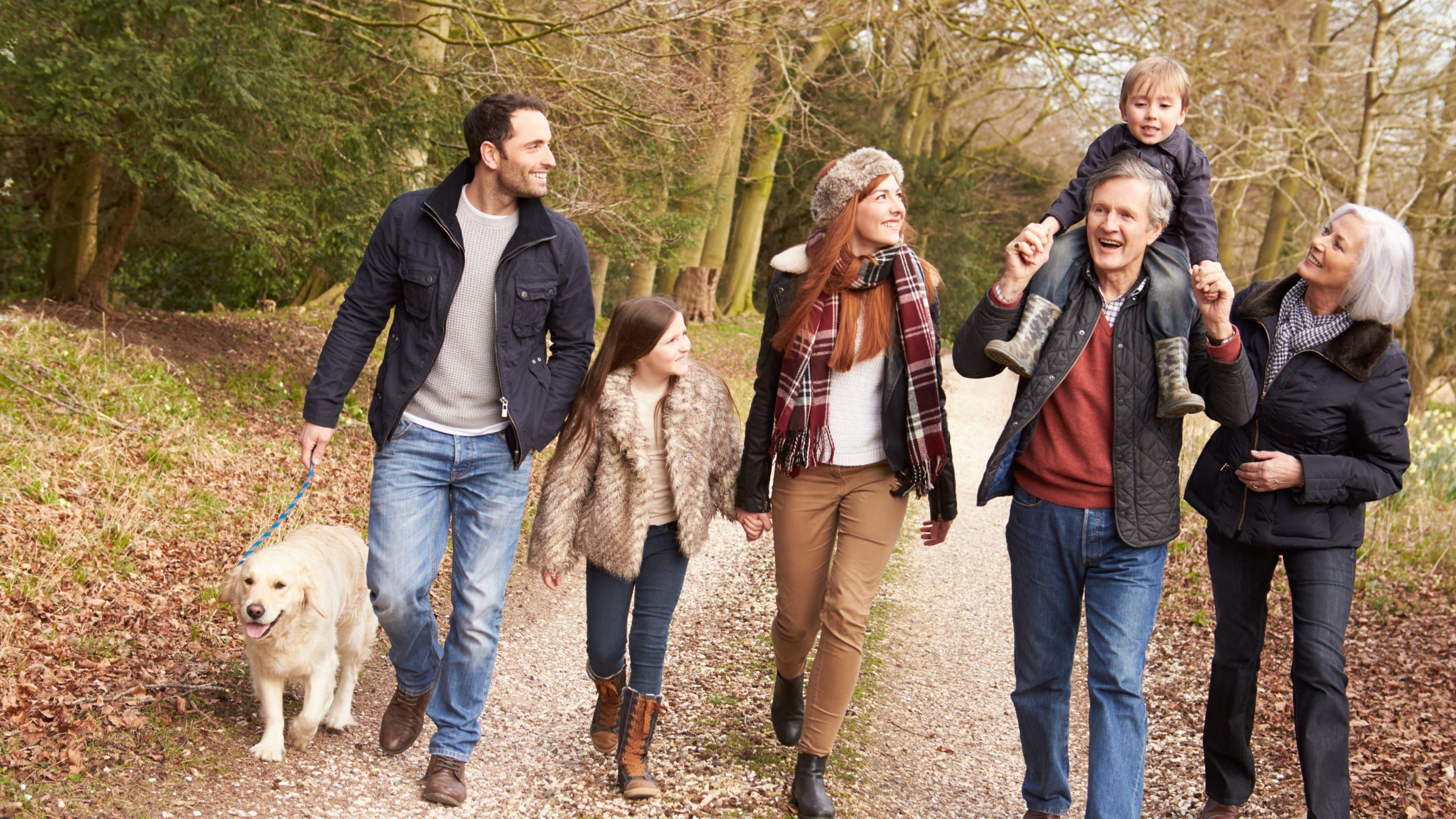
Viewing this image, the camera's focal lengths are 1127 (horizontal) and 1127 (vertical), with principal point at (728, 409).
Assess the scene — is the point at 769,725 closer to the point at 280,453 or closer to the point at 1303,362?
the point at 1303,362

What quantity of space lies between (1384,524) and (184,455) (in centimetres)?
832

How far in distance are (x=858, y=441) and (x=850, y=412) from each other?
0.11 metres

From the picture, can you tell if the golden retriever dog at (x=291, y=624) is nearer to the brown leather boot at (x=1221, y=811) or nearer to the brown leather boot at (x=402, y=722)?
the brown leather boot at (x=402, y=722)

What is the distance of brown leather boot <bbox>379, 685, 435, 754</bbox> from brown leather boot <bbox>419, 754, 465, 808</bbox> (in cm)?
27

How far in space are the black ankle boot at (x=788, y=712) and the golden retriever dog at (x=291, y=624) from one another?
1718mm

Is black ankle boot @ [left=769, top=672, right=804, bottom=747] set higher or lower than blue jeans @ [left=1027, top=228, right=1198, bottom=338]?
lower

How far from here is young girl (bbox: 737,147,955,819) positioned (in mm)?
3965

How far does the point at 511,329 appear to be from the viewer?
398 centimetres

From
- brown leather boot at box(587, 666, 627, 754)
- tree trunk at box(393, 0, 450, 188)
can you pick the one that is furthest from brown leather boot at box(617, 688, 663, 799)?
tree trunk at box(393, 0, 450, 188)

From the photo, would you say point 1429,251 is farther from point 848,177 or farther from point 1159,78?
point 848,177

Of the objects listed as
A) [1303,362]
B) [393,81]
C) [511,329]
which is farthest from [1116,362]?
[393,81]

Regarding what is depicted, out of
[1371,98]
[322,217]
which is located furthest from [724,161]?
[322,217]

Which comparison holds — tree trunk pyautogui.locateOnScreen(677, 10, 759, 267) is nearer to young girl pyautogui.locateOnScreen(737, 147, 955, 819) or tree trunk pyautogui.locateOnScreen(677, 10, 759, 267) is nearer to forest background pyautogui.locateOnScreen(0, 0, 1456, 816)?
forest background pyautogui.locateOnScreen(0, 0, 1456, 816)


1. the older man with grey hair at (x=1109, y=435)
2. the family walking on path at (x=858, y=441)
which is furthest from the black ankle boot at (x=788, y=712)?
the older man with grey hair at (x=1109, y=435)
